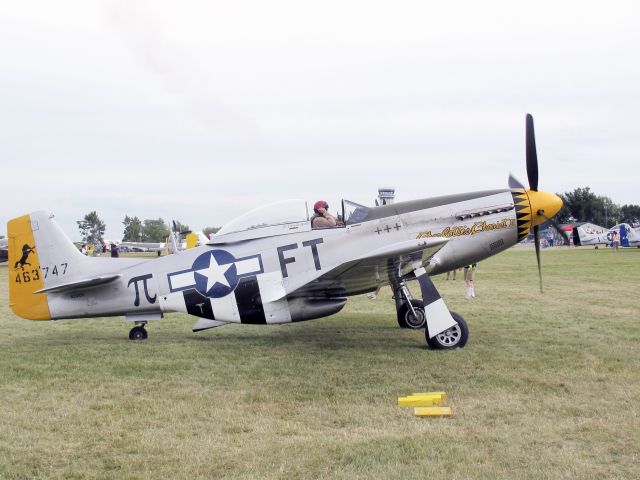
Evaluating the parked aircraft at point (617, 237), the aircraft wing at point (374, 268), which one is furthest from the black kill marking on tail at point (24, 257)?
the parked aircraft at point (617, 237)

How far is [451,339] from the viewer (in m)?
7.40

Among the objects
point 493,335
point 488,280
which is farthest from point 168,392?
point 488,280

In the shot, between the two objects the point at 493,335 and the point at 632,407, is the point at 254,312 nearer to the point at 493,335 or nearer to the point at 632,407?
the point at 493,335

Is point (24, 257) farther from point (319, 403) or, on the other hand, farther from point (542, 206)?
point (542, 206)

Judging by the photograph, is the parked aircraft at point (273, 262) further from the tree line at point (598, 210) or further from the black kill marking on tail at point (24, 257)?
Answer: the tree line at point (598, 210)

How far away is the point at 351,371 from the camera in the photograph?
6.39 meters

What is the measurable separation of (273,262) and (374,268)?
1438 millimetres

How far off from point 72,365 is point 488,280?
1431 cm

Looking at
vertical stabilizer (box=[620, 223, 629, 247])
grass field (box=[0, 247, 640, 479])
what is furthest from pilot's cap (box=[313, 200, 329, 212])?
vertical stabilizer (box=[620, 223, 629, 247])

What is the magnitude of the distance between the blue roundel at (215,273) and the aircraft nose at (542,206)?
170 inches

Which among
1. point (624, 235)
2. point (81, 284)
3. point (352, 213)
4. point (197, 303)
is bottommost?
point (624, 235)

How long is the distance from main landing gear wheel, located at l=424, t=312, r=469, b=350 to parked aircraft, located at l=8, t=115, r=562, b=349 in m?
0.01

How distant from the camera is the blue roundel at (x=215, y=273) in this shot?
7.81 meters

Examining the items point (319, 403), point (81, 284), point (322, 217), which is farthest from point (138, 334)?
point (319, 403)
